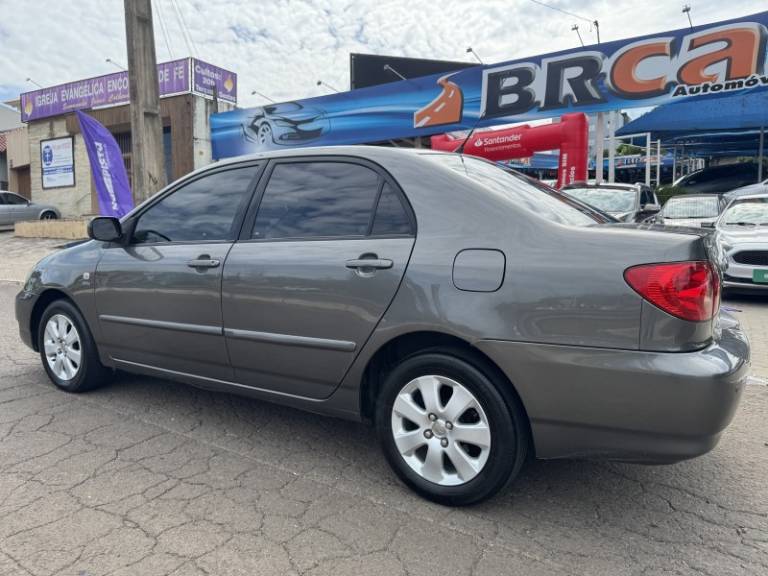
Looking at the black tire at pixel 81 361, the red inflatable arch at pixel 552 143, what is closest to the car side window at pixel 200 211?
the black tire at pixel 81 361

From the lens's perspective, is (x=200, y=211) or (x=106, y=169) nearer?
(x=200, y=211)

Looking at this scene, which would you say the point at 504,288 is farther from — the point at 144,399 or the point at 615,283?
the point at 144,399

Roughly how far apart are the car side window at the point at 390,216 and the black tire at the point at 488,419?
59 cm

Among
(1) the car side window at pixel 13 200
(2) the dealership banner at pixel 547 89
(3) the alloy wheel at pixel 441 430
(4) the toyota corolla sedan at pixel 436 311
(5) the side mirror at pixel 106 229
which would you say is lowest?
(3) the alloy wheel at pixel 441 430

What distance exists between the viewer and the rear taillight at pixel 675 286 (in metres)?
2.13

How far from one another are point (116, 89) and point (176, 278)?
23036mm

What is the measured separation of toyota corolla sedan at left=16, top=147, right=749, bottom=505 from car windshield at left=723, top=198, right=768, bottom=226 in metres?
6.55

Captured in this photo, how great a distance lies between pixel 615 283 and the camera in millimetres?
2186

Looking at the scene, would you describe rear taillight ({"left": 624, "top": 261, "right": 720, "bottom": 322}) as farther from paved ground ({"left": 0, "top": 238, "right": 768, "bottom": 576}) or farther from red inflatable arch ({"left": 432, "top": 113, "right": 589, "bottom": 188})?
red inflatable arch ({"left": 432, "top": 113, "right": 589, "bottom": 188})

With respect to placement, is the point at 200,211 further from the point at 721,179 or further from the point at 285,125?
the point at 721,179

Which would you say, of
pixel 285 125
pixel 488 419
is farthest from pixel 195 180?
pixel 285 125

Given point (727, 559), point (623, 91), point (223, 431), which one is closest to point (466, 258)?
point (727, 559)

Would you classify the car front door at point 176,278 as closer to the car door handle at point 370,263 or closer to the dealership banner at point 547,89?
the car door handle at point 370,263

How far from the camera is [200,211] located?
11.5ft
